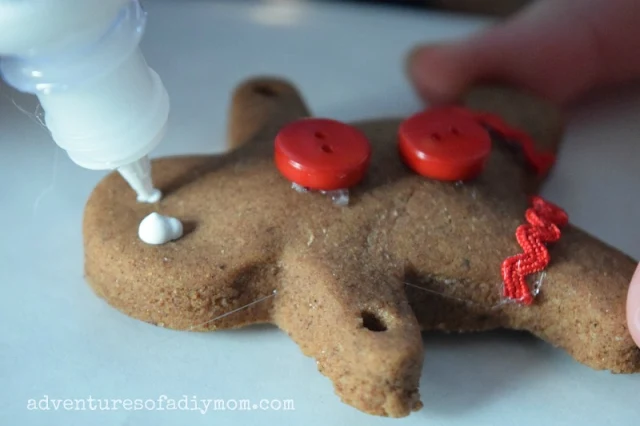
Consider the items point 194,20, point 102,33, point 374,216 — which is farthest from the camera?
point 194,20

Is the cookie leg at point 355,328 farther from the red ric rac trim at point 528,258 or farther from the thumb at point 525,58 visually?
the thumb at point 525,58

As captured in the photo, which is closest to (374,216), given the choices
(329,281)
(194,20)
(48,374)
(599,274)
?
(329,281)

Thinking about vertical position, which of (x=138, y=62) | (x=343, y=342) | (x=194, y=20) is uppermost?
(x=138, y=62)

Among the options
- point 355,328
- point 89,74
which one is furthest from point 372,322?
point 89,74

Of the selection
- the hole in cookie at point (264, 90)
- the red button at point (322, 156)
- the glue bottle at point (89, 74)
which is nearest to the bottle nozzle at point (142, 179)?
the glue bottle at point (89, 74)

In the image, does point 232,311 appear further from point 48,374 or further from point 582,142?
point 582,142

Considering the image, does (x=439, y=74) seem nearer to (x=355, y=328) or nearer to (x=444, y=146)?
(x=444, y=146)
